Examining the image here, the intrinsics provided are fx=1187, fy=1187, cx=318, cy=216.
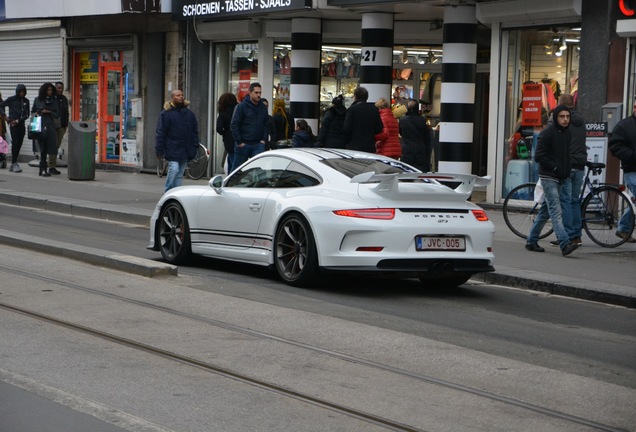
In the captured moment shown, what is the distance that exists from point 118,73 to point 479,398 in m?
22.8

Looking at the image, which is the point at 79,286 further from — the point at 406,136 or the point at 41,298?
the point at 406,136

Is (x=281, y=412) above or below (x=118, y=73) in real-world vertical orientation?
below

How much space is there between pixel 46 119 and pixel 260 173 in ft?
46.3

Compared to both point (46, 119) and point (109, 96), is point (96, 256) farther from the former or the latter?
point (109, 96)

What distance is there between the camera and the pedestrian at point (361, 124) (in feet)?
56.7

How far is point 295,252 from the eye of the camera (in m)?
10.9

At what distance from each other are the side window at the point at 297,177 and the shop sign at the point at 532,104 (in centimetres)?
847

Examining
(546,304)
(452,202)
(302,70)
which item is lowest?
(546,304)

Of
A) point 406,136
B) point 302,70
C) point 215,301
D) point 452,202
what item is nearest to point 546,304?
point 452,202

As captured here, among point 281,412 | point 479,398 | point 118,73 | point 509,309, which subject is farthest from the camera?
point 118,73

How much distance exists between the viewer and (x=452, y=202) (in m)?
10.6

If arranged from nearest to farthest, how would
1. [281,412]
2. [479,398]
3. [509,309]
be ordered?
[281,412], [479,398], [509,309]

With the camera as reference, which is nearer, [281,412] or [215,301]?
[281,412]

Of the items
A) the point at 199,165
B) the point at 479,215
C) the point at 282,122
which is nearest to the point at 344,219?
the point at 479,215
